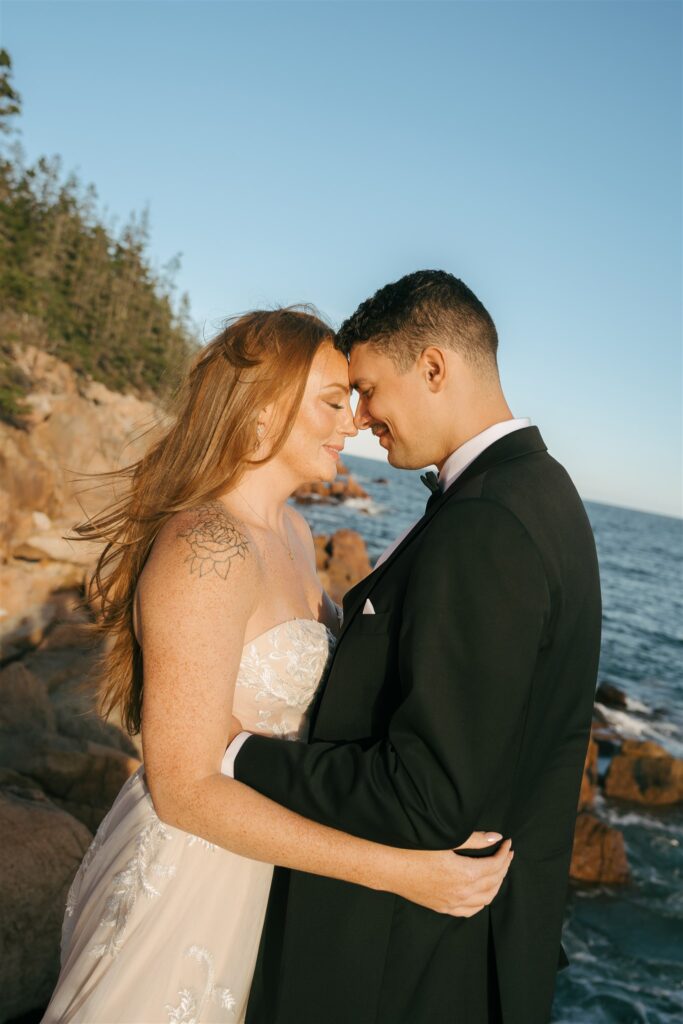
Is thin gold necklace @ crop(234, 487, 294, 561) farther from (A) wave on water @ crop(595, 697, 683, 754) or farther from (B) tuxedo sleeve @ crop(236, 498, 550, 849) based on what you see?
(A) wave on water @ crop(595, 697, 683, 754)

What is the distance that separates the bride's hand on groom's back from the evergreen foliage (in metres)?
39.4

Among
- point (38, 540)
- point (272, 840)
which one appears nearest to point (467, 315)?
point (272, 840)

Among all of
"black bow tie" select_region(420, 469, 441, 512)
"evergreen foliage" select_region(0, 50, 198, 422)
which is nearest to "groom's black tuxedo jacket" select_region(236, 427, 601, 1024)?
"black bow tie" select_region(420, 469, 441, 512)

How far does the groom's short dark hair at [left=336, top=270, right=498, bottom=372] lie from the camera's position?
2.64m

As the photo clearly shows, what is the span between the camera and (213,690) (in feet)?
7.51

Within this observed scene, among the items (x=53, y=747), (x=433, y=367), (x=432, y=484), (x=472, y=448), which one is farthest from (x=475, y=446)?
(x=53, y=747)

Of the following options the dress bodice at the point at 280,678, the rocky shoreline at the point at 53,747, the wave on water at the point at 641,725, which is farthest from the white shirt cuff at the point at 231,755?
the wave on water at the point at 641,725

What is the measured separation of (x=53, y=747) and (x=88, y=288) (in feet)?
186

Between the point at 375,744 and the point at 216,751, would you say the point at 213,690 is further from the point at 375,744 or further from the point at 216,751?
the point at 375,744

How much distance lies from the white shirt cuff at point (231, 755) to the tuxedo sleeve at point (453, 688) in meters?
0.36

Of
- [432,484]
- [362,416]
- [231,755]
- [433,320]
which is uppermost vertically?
[433,320]

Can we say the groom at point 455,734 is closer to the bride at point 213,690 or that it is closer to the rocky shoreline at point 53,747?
the bride at point 213,690

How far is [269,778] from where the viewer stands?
2.16 meters

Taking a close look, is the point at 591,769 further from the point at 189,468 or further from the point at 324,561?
the point at 324,561
